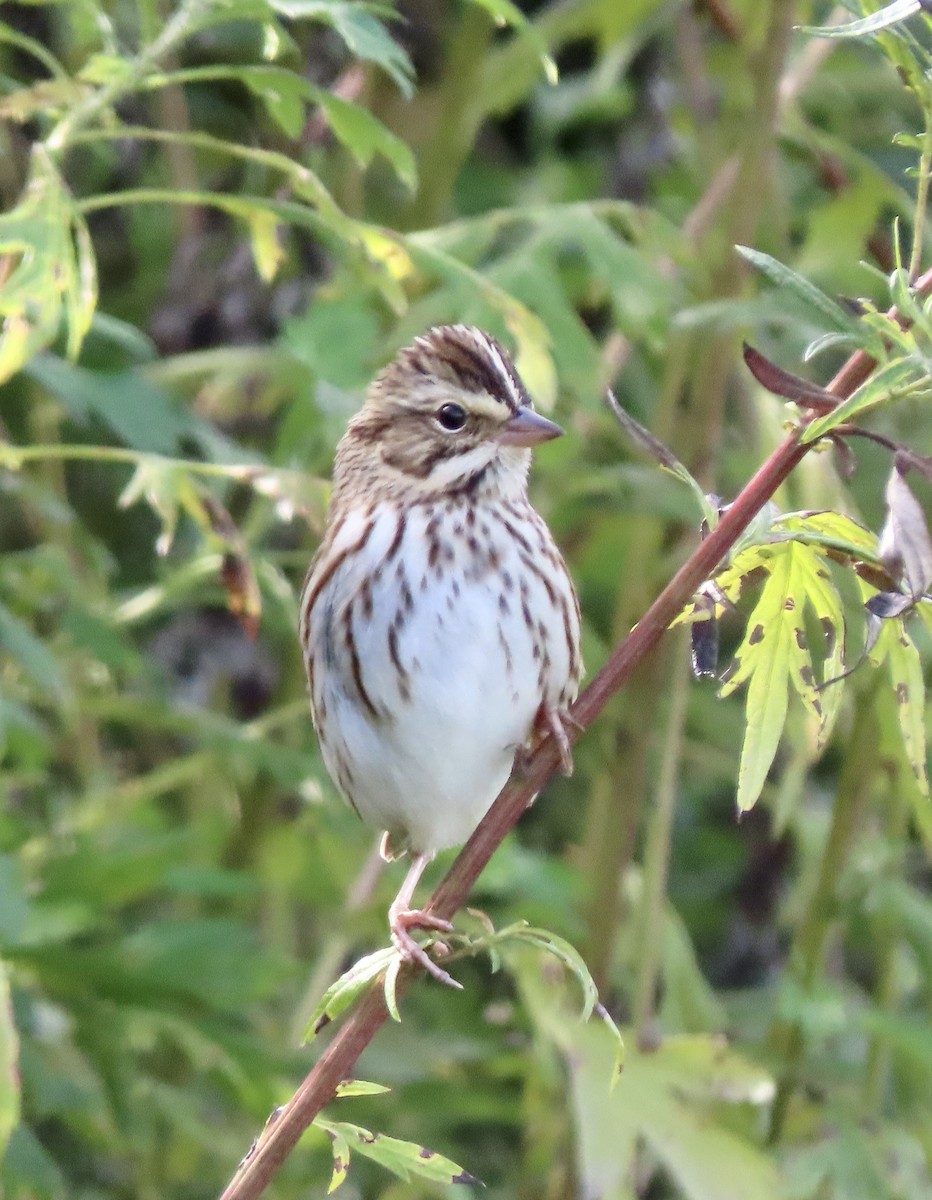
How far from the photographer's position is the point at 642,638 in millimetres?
1368

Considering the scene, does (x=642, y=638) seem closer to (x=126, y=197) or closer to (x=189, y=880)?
(x=126, y=197)

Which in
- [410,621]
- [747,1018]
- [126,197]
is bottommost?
[747,1018]

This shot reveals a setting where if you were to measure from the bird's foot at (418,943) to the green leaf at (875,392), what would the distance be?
503mm

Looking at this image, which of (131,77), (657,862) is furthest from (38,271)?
(657,862)

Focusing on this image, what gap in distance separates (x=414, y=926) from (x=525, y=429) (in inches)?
23.7

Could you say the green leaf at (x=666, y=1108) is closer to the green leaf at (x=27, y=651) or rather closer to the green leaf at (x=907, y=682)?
the green leaf at (x=27, y=651)

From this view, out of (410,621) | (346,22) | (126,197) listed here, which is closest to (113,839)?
(410,621)

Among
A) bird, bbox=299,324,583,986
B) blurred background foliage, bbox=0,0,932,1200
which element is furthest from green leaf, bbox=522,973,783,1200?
bird, bbox=299,324,583,986

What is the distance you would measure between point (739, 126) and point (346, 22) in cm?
155

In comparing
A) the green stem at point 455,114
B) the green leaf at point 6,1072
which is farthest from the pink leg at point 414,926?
the green stem at point 455,114

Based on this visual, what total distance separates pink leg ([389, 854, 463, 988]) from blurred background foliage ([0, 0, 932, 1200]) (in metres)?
0.23

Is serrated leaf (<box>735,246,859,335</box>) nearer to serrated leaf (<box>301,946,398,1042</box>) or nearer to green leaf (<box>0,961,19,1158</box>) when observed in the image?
serrated leaf (<box>301,946,398,1042</box>)

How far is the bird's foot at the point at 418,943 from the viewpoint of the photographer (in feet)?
5.05

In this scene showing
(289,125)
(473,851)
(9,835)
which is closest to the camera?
(473,851)
